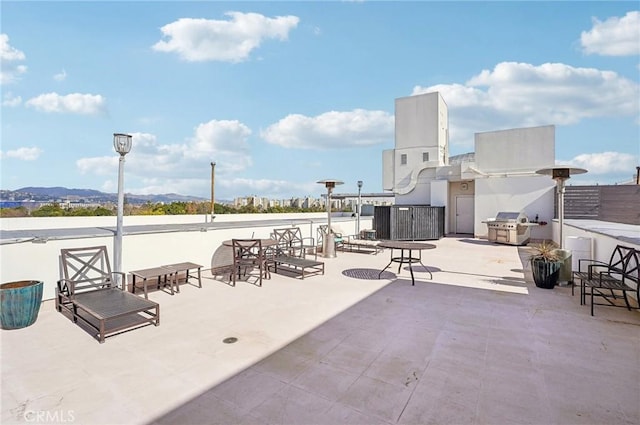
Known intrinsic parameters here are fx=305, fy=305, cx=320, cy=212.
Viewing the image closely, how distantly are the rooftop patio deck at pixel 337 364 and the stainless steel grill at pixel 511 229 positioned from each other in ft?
23.4

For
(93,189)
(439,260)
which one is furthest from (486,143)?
(93,189)

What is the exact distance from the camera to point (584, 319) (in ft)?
12.7

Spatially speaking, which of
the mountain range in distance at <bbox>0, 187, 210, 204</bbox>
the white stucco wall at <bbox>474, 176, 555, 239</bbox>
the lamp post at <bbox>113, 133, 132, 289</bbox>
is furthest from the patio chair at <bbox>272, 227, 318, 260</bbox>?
the white stucco wall at <bbox>474, 176, 555, 239</bbox>

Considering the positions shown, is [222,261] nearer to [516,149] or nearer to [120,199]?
[120,199]

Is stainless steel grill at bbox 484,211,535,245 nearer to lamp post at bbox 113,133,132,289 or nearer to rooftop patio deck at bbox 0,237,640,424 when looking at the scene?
rooftop patio deck at bbox 0,237,640,424

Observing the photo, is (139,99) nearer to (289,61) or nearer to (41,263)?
(289,61)

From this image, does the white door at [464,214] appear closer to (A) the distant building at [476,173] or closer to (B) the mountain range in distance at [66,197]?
(A) the distant building at [476,173]

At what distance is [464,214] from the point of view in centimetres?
1483

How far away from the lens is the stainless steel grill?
11.0 meters

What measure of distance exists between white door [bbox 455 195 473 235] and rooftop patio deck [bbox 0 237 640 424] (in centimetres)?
1064

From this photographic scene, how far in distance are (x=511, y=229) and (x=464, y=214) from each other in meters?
3.86

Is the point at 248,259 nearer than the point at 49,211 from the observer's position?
Yes

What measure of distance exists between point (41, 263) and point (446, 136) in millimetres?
21852

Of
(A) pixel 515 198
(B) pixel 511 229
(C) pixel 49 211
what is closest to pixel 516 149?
(A) pixel 515 198
